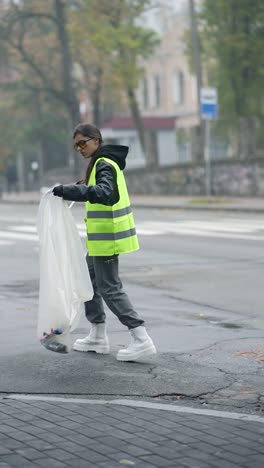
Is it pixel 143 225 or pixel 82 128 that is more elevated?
pixel 82 128

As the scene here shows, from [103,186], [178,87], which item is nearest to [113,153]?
[103,186]

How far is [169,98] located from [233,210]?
155 ft

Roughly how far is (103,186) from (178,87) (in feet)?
223

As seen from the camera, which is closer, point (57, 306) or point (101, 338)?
point (57, 306)

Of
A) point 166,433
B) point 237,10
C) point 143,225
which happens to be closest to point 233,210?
point 143,225

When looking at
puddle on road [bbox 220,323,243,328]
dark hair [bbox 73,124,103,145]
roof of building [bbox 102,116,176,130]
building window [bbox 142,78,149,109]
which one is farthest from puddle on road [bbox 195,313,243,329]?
building window [bbox 142,78,149,109]

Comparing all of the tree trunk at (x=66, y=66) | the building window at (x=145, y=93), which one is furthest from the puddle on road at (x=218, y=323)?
the building window at (x=145, y=93)

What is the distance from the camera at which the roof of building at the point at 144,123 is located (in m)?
59.9

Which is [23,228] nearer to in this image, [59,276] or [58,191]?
[59,276]

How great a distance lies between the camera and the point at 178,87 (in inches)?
2958

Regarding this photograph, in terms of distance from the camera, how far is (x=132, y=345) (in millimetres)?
8117

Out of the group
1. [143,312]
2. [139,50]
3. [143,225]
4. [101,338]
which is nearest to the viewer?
[101,338]

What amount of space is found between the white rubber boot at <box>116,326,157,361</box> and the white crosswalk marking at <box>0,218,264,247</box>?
11019mm

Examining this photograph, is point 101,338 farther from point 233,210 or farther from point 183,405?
point 233,210
